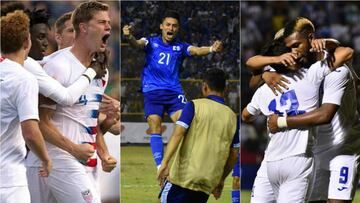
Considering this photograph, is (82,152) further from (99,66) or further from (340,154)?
(340,154)

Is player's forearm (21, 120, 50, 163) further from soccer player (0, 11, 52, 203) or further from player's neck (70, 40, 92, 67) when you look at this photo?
player's neck (70, 40, 92, 67)

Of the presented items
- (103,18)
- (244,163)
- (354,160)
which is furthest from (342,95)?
(244,163)

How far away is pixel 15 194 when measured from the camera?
177 inches

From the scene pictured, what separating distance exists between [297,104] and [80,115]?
139 cm

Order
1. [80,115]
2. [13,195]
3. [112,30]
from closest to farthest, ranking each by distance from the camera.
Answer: [13,195] < [80,115] < [112,30]

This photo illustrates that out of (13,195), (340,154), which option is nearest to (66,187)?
(13,195)

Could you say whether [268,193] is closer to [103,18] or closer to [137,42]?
[103,18]

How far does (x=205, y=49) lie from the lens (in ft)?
30.0

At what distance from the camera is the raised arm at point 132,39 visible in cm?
907

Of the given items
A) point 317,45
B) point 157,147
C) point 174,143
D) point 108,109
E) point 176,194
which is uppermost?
point 317,45

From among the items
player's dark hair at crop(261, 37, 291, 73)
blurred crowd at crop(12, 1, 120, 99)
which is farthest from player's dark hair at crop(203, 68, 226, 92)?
blurred crowd at crop(12, 1, 120, 99)

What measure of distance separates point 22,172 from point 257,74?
6.98ft

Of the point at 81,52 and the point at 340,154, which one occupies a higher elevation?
the point at 81,52

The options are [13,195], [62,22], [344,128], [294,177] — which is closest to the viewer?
[13,195]
